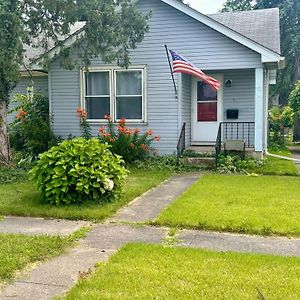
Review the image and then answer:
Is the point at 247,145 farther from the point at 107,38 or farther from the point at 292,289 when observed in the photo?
the point at 292,289

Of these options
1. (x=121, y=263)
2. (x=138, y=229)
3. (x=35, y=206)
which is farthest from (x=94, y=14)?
(x=121, y=263)

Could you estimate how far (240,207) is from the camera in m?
6.42

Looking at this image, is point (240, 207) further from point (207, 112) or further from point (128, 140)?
point (207, 112)

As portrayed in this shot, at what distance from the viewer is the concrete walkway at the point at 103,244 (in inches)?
143

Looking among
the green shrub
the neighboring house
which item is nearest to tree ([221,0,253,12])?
the neighboring house

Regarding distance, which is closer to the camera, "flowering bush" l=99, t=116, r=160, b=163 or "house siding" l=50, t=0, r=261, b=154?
"flowering bush" l=99, t=116, r=160, b=163

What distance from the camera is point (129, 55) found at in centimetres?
Answer: 1196

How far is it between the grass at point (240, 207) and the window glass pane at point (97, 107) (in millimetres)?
4672

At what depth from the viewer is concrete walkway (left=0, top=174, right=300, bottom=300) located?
363 centimetres

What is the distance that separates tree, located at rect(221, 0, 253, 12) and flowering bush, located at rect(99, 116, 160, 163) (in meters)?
23.5

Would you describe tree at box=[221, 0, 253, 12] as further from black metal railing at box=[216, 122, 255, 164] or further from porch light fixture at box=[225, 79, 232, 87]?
black metal railing at box=[216, 122, 255, 164]

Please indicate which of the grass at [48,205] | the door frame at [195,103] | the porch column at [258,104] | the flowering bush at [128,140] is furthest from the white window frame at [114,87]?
the grass at [48,205]

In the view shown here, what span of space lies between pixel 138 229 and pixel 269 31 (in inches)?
372

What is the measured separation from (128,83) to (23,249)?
8291mm
